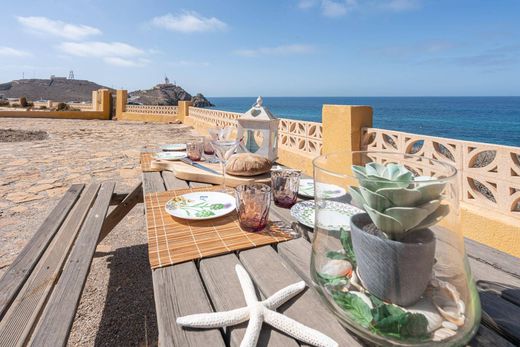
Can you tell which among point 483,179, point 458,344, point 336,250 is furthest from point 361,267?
point 483,179

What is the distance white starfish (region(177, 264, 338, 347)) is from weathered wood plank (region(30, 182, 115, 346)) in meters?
0.63

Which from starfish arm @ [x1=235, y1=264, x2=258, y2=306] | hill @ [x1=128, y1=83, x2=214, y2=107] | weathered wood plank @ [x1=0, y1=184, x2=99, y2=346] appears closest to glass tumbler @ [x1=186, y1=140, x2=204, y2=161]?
weathered wood plank @ [x1=0, y1=184, x2=99, y2=346]

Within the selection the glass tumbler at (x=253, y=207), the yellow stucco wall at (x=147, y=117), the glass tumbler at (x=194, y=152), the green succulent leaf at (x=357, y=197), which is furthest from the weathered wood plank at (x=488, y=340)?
the yellow stucco wall at (x=147, y=117)

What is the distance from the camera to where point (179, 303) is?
70cm

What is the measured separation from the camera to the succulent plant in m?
0.54

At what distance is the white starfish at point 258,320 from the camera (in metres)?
0.56

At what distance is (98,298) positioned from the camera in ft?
6.33

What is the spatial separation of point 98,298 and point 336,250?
190cm

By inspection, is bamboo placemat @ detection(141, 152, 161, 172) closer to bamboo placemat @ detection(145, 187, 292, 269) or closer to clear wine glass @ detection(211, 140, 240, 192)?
clear wine glass @ detection(211, 140, 240, 192)

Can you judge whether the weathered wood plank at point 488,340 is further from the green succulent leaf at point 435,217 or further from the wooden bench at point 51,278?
the wooden bench at point 51,278

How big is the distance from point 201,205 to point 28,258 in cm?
96

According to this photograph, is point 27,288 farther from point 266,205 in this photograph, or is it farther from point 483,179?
point 483,179

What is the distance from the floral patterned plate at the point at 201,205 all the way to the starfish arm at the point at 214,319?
546 mm

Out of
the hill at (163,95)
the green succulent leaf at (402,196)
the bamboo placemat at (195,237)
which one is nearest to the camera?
the green succulent leaf at (402,196)
